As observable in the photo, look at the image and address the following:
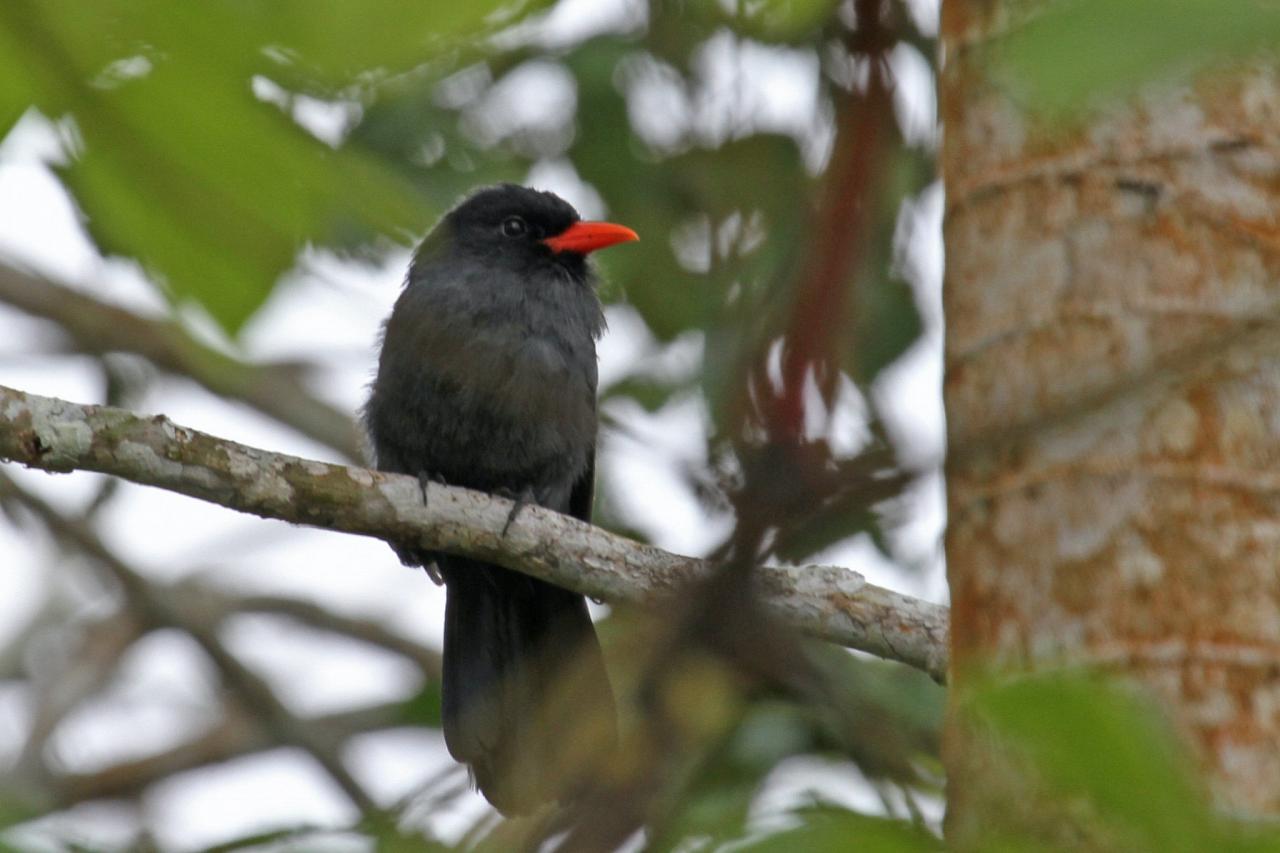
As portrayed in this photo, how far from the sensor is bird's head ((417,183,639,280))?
15.9ft

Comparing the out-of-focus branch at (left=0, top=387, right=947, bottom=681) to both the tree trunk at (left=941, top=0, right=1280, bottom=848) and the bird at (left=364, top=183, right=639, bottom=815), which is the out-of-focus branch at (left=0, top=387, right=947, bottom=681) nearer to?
the bird at (left=364, top=183, right=639, bottom=815)

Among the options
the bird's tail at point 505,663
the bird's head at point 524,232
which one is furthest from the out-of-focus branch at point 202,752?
the bird's head at point 524,232

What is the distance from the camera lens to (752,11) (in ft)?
3.75

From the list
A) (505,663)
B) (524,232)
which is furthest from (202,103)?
(524,232)

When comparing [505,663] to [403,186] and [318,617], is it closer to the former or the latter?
[318,617]

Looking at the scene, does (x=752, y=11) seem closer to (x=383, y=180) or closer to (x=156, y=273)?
(x=383, y=180)

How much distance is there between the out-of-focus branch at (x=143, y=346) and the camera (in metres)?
5.36

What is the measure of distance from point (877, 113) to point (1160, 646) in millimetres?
688

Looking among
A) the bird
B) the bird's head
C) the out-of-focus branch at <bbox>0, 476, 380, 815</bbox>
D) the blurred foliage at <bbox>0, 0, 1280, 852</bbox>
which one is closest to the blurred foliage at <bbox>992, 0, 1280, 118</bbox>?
the blurred foliage at <bbox>0, 0, 1280, 852</bbox>

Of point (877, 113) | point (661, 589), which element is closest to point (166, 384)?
point (661, 589)

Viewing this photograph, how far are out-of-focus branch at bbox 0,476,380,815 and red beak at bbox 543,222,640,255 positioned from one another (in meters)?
1.84

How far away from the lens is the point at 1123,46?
27.1 inches

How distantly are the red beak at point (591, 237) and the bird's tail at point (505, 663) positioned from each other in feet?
3.34

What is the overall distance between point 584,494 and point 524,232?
88 cm
